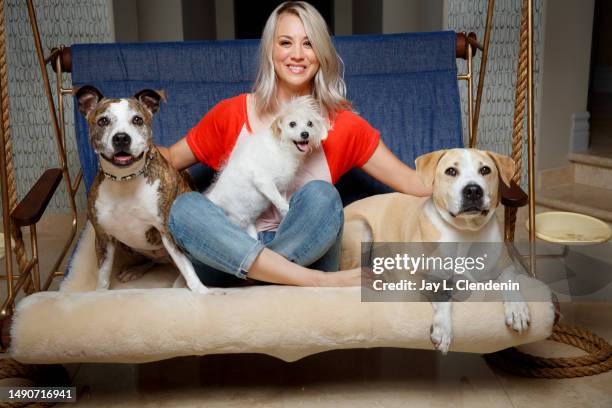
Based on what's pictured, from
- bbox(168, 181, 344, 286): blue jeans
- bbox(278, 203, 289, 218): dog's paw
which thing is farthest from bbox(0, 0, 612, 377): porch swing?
bbox(278, 203, 289, 218): dog's paw

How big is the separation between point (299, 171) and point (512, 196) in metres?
0.72

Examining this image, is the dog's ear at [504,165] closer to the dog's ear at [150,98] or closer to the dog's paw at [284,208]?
the dog's paw at [284,208]

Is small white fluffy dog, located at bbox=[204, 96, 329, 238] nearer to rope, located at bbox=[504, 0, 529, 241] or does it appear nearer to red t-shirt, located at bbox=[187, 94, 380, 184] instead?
red t-shirt, located at bbox=[187, 94, 380, 184]

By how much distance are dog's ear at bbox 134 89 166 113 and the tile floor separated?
0.91m

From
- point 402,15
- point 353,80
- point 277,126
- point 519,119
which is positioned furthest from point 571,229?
point 402,15

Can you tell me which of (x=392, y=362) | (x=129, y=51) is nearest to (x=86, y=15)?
(x=129, y=51)

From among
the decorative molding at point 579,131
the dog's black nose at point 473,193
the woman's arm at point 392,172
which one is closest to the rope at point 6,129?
the woman's arm at point 392,172

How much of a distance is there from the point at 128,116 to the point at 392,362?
48.1 inches

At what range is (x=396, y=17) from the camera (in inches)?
176

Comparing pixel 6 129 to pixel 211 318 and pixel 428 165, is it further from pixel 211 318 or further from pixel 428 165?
pixel 428 165

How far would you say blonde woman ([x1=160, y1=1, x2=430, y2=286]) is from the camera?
6.47 feet

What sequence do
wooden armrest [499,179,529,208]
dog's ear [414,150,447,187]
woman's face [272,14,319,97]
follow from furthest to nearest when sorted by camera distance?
woman's face [272,14,319,97] → wooden armrest [499,179,529,208] → dog's ear [414,150,447,187]

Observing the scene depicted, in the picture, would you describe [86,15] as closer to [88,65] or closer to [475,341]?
[88,65]

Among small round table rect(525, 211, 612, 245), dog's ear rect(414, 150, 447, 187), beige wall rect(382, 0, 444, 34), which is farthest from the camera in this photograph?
beige wall rect(382, 0, 444, 34)
